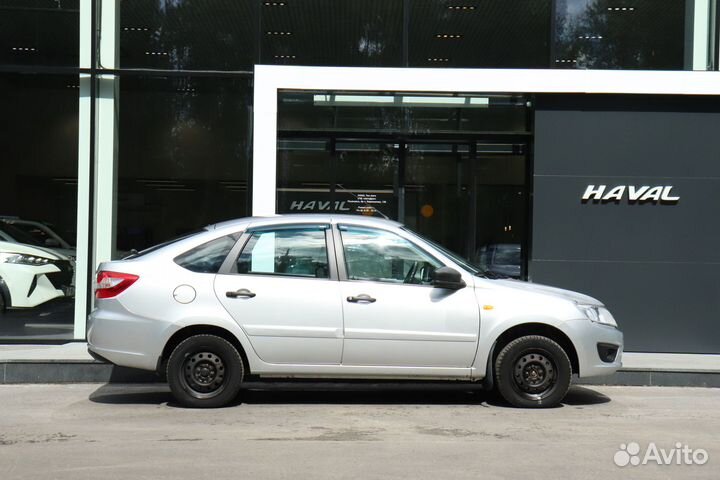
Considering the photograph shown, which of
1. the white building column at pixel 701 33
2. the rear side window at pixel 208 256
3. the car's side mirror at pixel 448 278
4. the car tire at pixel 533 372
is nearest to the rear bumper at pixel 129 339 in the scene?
the rear side window at pixel 208 256

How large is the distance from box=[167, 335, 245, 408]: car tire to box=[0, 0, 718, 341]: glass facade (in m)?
4.29

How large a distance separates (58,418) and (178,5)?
6429mm

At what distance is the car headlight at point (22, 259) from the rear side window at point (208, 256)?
443 cm

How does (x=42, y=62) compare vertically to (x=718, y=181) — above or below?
above

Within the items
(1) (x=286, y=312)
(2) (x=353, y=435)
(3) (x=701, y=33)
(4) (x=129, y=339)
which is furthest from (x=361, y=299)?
(3) (x=701, y=33)

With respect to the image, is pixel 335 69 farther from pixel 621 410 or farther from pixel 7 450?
pixel 7 450

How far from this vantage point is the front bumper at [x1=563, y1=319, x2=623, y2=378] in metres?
7.81

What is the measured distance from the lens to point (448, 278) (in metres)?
7.66

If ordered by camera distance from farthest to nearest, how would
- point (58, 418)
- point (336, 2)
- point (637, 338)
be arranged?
point (336, 2) → point (637, 338) → point (58, 418)

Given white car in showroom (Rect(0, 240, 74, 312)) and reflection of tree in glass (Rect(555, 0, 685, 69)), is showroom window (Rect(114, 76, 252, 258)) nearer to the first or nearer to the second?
white car in showroom (Rect(0, 240, 74, 312))

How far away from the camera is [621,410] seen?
7.96 meters

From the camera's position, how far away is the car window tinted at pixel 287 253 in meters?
7.86

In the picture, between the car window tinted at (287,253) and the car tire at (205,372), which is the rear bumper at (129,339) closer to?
the car tire at (205,372)

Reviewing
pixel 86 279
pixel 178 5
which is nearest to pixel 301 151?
pixel 178 5
